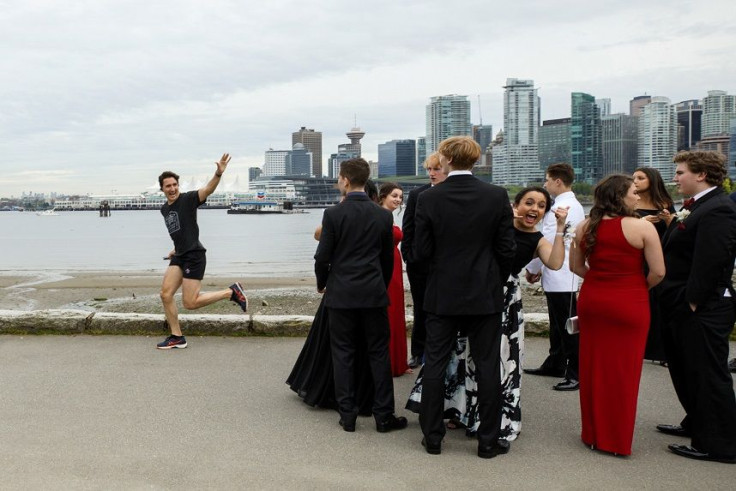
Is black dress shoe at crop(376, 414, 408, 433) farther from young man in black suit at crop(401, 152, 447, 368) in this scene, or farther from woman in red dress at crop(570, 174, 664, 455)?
woman in red dress at crop(570, 174, 664, 455)

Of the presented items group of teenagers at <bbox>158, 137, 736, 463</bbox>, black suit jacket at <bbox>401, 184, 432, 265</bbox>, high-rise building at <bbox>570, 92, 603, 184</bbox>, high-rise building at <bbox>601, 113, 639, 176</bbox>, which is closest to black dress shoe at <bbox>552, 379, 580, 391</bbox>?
group of teenagers at <bbox>158, 137, 736, 463</bbox>

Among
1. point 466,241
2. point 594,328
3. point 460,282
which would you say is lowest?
point 594,328

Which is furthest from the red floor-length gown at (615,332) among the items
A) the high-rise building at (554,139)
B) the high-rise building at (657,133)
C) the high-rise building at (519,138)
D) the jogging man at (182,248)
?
the high-rise building at (554,139)

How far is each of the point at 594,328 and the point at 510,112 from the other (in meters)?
165

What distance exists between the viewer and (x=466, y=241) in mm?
4336

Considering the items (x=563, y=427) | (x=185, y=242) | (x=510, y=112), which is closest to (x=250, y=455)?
(x=563, y=427)

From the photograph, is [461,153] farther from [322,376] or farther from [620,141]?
[620,141]

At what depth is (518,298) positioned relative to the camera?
15.7 ft

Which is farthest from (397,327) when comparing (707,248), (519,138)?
(519,138)

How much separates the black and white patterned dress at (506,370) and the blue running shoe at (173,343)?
3.52 m

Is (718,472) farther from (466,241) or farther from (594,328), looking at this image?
(466,241)

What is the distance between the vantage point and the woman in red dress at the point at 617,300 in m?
4.32

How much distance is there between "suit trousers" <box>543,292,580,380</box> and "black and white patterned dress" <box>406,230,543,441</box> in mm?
1400

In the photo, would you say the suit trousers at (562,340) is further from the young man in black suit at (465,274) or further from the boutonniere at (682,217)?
the young man in black suit at (465,274)
